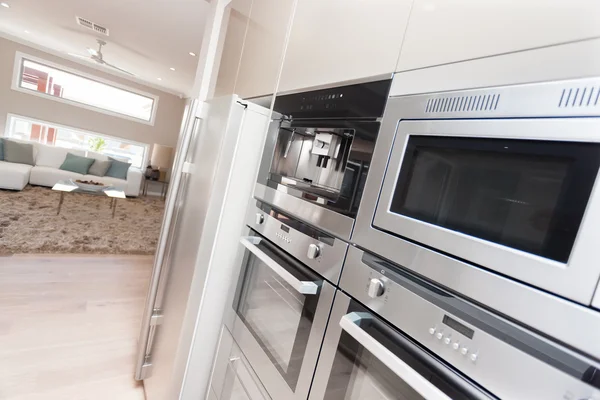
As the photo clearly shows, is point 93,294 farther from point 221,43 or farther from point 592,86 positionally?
point 592,86

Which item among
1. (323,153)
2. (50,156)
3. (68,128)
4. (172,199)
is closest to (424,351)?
(323,153)

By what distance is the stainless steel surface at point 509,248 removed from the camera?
409mm

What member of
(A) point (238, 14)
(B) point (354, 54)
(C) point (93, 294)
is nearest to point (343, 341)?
(B) point (354, 54)

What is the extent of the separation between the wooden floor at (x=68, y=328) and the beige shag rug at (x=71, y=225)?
27cm

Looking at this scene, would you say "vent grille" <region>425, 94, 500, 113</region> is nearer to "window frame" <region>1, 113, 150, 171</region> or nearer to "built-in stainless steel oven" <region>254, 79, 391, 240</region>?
"built-in stainless steel oven" <region>254, 79, 391, 240</region>

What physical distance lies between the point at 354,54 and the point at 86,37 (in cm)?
516

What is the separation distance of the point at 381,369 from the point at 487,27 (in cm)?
70

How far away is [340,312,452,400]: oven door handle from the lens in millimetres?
507

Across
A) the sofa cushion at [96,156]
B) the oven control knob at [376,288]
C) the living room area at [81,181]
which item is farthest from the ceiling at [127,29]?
the oven control knob at [376,288]

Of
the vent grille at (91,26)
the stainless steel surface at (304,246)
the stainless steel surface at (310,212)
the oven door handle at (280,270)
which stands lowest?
the oven door handle at (280,270)

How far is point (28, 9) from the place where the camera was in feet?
11.8

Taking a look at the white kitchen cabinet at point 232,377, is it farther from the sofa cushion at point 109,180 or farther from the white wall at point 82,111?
the white wall at point 82,111

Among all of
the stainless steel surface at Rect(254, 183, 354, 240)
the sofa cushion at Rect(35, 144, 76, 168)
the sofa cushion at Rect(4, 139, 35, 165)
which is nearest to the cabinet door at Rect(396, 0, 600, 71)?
the stainless steel surface at Rect(254, 183, 354, 240)

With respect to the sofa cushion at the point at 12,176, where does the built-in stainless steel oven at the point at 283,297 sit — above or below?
above
